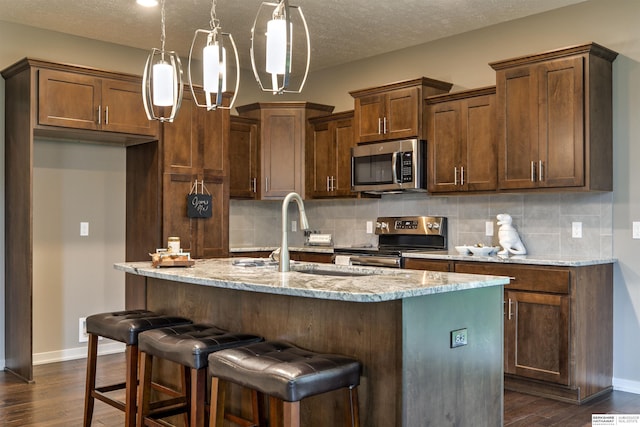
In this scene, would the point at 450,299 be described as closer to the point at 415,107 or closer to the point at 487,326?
the point at 487,326

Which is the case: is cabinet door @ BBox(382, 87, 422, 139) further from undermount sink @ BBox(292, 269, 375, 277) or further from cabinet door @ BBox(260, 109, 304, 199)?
undermount sink @ BBox(292, 269, 375, 277)

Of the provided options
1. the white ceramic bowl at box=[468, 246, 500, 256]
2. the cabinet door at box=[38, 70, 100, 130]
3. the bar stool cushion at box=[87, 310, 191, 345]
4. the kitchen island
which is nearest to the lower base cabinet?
the white ceramic bowl at box=[468, 246, 500, 256]

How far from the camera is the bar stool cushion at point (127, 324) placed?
2930 millimetres

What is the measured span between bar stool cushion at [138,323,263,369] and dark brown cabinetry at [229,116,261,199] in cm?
322

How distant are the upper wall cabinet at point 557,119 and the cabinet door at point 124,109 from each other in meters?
2.79

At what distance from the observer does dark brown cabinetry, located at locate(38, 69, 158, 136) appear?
4434 mm

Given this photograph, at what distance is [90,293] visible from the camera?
520 cm

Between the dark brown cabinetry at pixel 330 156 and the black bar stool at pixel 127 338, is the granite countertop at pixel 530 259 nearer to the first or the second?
the dark brown cabinetry at pixel 330 156

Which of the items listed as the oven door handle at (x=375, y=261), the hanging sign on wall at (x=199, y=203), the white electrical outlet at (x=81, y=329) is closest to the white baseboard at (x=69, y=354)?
the white electrical outlet at (x=81, y=329)

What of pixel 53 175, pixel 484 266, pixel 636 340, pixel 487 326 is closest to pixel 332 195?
pixel 484 266

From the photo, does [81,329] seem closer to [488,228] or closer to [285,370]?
[488,228]

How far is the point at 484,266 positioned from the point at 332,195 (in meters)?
2.03

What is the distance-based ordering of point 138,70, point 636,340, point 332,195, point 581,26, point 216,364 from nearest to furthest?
point 216,364 → point 636,340 → point 581,26 → point 138,70 → point 332,195

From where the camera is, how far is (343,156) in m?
5.85
